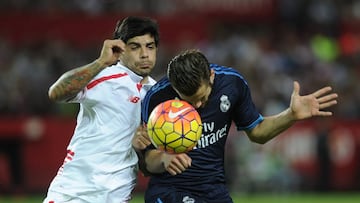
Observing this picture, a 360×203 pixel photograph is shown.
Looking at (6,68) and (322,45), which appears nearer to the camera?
(6,68)

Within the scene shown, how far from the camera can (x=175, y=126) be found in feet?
21.9

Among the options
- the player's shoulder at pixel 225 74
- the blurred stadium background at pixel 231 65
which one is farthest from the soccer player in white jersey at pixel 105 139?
the blurred stadium background at pixel 231 65

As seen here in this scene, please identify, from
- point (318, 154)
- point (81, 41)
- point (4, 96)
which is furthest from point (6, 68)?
point (318, 154)

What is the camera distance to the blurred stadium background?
1698 cm

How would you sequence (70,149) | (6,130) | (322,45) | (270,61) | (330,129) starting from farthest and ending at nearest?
(322,45)
(270,61)
(330,129)
(6,130)
(70,149)

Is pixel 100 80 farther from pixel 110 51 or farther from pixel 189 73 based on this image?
pixel 189 73

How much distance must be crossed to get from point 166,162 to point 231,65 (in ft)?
37.7

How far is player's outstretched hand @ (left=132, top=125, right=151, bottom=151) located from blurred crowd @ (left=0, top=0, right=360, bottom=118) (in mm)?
9870

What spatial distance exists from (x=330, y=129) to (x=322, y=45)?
10.7ft

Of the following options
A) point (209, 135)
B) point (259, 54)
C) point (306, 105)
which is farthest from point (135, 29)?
point (259, 54)

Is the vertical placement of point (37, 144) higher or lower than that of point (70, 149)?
lower

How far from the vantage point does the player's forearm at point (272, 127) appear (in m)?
7.40

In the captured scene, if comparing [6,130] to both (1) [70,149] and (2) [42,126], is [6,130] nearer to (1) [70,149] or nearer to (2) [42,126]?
(2) [42,126]

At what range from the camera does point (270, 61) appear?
19.2m
